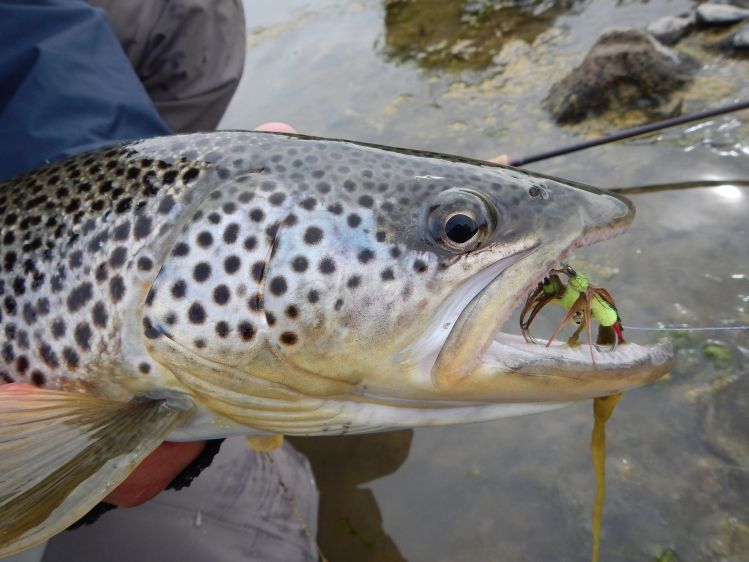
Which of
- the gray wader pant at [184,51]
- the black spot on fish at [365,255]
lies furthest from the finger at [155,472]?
the gray wader pant at [184,51]

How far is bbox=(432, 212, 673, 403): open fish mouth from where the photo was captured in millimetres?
1911

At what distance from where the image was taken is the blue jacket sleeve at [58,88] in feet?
9.07

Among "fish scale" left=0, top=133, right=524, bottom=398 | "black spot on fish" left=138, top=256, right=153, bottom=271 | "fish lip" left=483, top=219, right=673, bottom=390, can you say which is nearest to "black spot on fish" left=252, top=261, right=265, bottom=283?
"fish scale" left=0, top=133, right=524, bottom=398

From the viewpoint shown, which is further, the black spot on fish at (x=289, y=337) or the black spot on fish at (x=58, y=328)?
the black spot on fish at (x=58, y=328)

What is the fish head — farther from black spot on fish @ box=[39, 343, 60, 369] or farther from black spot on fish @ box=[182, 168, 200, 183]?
black spot on fish @ box=[39, 343, 60, 369]

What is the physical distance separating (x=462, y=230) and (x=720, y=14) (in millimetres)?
5885

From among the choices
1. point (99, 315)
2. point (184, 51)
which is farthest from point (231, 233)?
point (184, 51)

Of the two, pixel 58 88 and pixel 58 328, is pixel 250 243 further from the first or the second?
pixel 58 88

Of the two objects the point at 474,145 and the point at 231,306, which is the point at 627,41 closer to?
the point at 474,145

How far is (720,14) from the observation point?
6.29 meters

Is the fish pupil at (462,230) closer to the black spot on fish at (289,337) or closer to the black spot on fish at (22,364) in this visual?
the black spot on fish at (289,337)

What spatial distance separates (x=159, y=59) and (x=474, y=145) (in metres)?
2.91

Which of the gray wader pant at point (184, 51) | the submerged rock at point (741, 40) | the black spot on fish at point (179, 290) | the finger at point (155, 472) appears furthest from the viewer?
the submerged rock at point (741, 40)

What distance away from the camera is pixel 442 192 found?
206cm
